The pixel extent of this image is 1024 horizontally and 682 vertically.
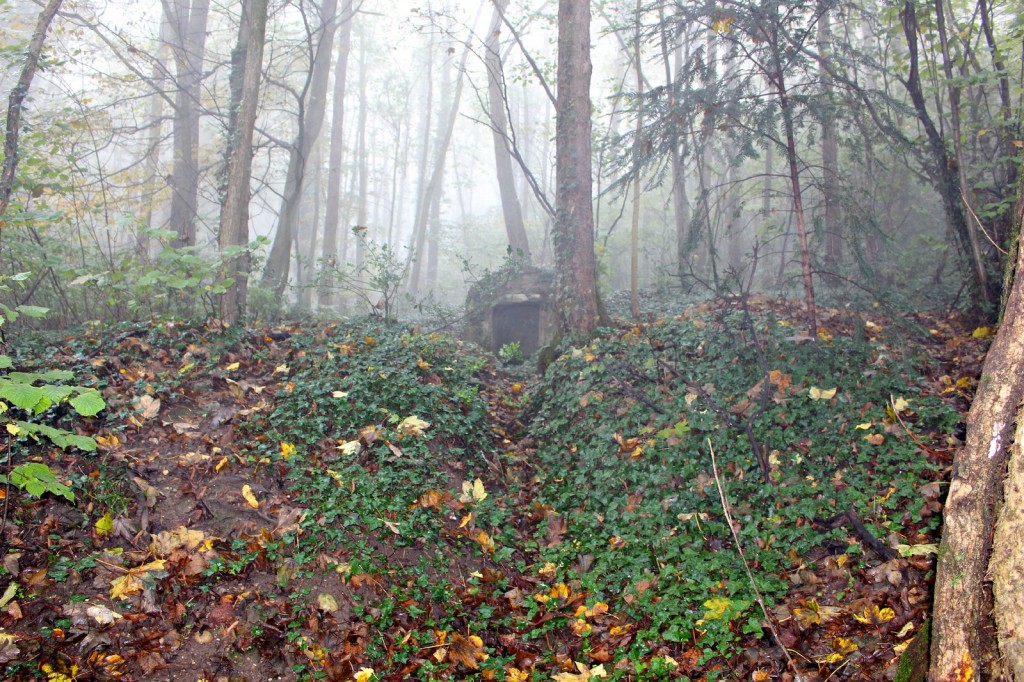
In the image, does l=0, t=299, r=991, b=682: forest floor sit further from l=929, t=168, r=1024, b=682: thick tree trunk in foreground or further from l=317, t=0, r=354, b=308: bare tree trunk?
l=317, t=0, r=354, b=308: bare tree trunk

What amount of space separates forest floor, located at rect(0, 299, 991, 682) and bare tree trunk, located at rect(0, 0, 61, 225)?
5.86 ft

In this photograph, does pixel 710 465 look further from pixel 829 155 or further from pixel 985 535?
pixel 829 155

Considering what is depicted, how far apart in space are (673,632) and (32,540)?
4.22m

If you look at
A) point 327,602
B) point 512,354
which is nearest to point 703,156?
point 512,354

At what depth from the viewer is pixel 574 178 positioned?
9.34m

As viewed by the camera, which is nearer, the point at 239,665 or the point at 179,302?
the point at 239,665

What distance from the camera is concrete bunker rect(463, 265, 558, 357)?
12.5 meters

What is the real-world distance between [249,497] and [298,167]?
886cm

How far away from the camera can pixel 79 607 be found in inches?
150

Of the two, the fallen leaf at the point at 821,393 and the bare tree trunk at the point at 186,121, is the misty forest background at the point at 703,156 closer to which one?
the bare tree trunk at the point at 186,121

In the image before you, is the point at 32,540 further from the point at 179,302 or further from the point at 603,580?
the point at 179,302

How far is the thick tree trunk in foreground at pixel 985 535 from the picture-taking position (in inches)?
90.1

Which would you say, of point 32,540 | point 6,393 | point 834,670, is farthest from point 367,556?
point 834,670

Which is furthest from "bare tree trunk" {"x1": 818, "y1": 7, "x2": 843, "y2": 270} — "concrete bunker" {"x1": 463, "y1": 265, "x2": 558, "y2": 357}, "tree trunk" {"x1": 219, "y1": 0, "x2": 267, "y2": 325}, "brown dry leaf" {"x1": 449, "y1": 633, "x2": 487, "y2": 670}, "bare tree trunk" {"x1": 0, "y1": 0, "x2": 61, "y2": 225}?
"bare tree trunk" {"x1": 0, "y1": 0, "x2": 61, "y2": 225}
